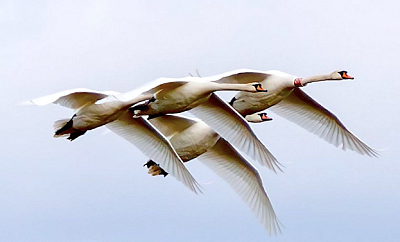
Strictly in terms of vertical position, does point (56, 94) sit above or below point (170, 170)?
above

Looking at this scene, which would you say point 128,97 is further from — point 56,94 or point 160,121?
point 160,121

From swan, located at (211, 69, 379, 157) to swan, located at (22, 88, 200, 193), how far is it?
2.08m

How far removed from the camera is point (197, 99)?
27.4 metres

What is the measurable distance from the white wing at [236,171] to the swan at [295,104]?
4.91ft

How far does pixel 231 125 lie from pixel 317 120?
3318 millimetres

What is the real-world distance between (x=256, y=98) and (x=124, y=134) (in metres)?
3.23

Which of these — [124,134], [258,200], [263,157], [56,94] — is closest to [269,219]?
[258,200]

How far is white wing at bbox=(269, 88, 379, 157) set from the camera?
3116 centimetres

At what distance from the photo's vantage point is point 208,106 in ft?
94.6

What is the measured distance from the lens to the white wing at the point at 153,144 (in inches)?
1129

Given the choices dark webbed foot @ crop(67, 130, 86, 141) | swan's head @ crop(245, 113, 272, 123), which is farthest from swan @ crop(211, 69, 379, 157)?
dark webbed foot @ crop(67, 130, 86, 141)

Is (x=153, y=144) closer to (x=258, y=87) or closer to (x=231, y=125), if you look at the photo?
(x=231, y=125)

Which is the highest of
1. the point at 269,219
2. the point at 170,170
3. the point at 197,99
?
the point at 197,99

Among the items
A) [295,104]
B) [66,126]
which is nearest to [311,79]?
[295,104]
